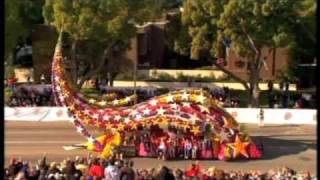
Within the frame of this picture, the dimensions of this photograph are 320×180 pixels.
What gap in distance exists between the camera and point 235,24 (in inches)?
1580

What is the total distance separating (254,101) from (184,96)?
18.0m

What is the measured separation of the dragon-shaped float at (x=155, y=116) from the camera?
77.2 feet

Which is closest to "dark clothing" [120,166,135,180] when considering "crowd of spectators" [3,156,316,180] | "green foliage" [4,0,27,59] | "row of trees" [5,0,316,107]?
"crowd of spectators" [3,156,316,180]

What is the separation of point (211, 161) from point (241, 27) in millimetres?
17119

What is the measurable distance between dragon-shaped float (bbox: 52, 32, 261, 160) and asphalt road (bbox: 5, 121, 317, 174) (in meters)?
0.61

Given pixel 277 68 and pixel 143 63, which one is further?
pixel 143 63

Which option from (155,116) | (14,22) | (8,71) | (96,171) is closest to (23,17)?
(14,22)

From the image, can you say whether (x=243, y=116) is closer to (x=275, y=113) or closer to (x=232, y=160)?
(x=275, y=113)

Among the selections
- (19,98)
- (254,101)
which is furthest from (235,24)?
(19,98)

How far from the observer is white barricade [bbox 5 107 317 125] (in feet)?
111

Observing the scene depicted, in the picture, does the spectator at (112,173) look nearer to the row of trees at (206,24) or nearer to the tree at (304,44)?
the tree at (304,44)

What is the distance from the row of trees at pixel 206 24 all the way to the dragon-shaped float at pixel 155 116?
1357 centimetres

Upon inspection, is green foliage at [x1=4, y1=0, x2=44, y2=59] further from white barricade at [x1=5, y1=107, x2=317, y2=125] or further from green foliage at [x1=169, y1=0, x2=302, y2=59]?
green foliage at [x1=169, y1=0, x2=302, y2=59]

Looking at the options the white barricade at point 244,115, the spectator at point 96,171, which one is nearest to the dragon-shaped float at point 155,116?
the spectator at point 96,171
